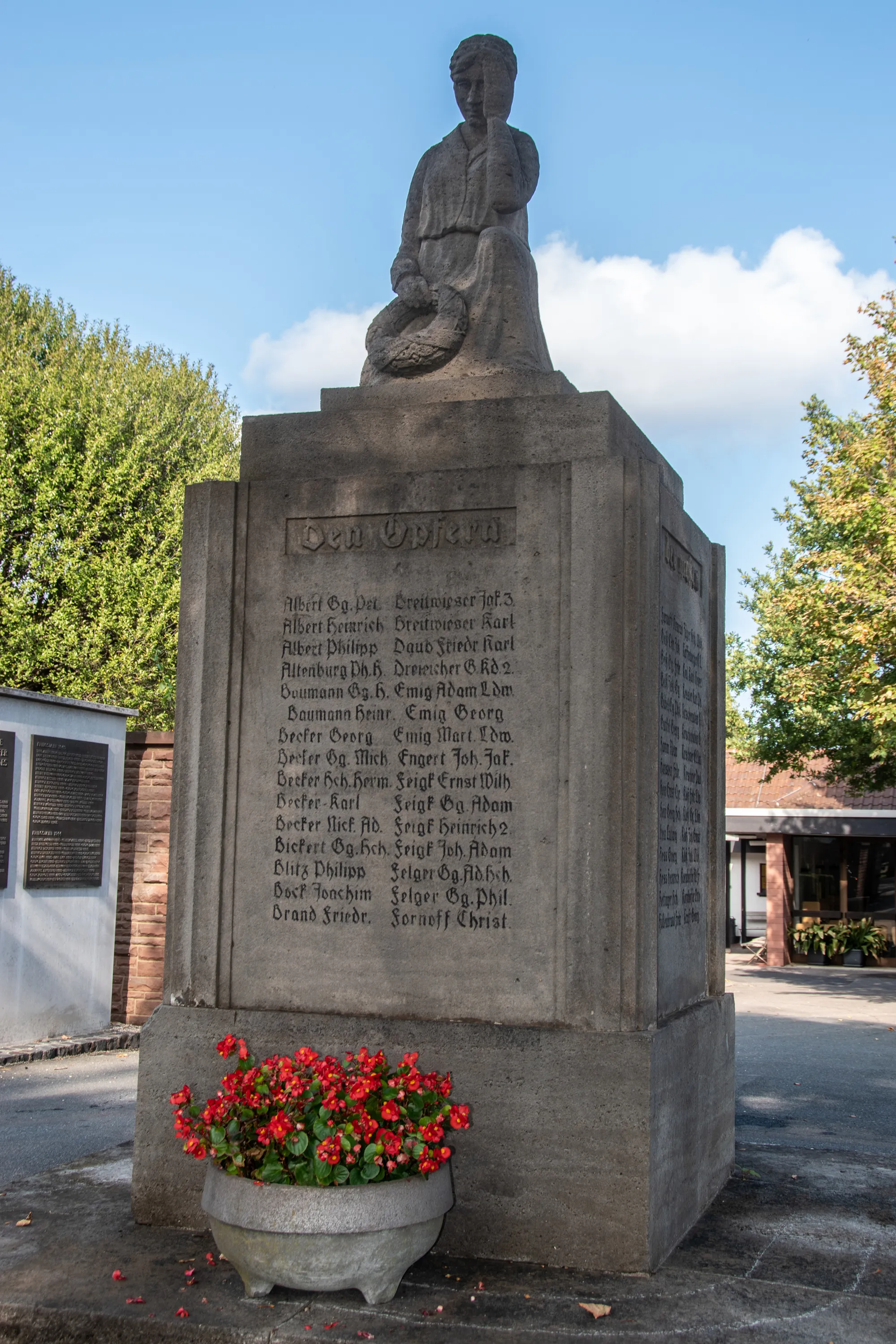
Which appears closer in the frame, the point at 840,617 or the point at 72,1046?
the point at 72,1046

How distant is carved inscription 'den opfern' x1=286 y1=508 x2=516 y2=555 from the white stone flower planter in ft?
8.19

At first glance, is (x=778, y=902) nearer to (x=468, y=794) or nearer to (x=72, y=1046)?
(x=72, y=1046)

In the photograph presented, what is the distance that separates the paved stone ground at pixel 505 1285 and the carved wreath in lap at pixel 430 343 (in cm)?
384

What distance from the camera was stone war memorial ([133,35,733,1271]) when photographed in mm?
4809

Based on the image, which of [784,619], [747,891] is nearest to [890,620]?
[784,619]

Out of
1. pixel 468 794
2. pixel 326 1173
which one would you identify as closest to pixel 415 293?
pixel 468 794

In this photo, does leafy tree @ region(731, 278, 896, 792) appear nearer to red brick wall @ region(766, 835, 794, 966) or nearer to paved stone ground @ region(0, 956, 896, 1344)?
red brick wall @ region(766, 835, 794, 966)

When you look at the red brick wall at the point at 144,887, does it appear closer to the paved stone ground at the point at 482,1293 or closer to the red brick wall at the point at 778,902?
the paved stone ground at the point at 482,1293

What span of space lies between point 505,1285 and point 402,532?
2941 mm

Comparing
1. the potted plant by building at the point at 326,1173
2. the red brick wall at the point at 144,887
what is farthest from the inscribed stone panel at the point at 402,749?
the red brick wall at the point at 144,887

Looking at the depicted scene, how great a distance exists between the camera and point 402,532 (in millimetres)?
5453

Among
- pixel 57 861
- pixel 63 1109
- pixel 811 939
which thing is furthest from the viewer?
pixel 811 939

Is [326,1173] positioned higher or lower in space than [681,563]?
lower

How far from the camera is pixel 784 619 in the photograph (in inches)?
796
